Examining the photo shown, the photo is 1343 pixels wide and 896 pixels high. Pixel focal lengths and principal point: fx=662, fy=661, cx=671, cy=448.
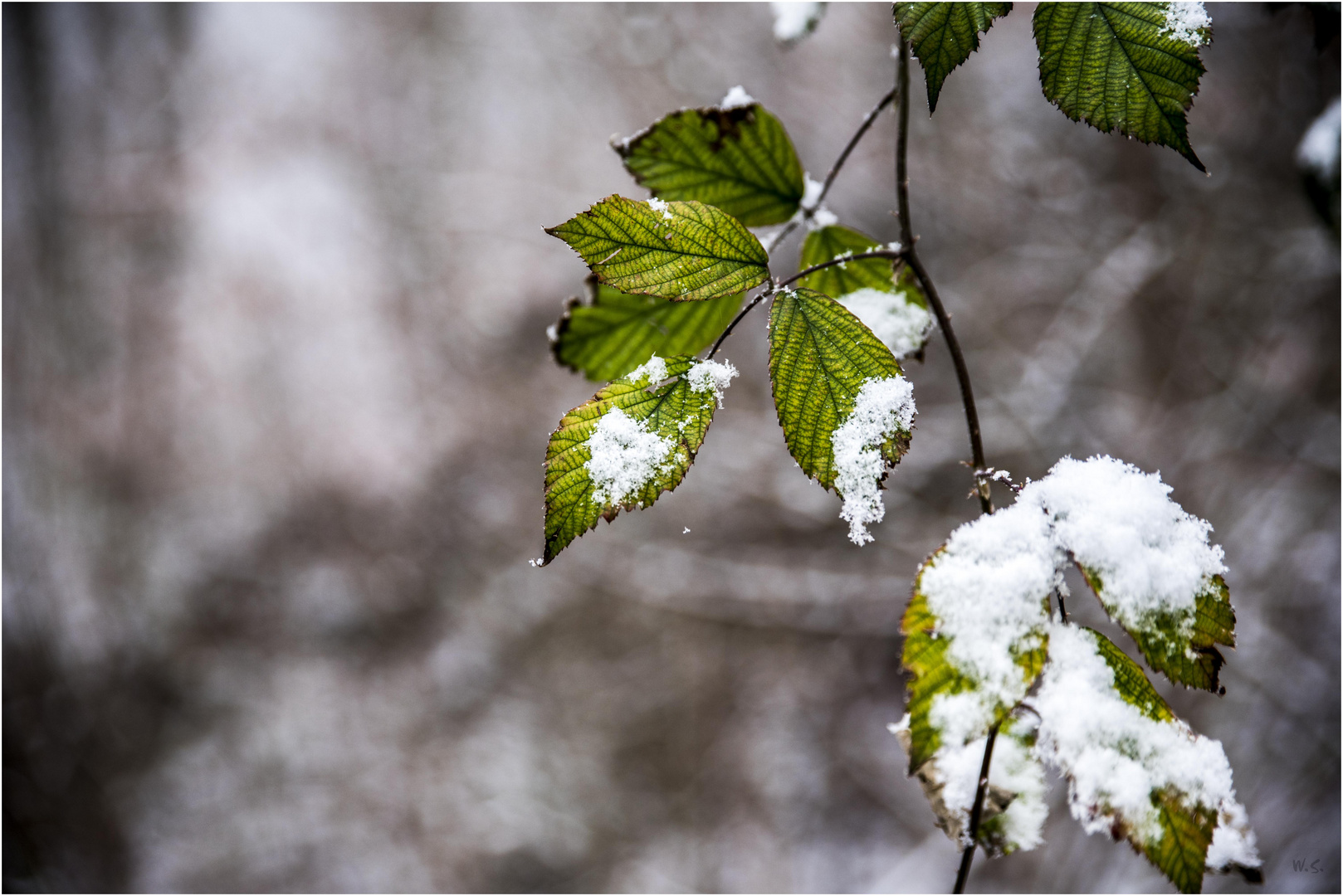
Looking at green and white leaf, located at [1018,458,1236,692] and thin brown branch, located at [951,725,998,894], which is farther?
thin brown branch, located at [951,725,998,894]

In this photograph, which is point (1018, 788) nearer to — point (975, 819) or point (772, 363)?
point (975, 819)

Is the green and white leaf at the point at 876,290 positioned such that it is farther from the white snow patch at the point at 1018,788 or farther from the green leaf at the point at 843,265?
the white snow patch at the point at 1018,788

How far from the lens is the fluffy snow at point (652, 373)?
458 mm

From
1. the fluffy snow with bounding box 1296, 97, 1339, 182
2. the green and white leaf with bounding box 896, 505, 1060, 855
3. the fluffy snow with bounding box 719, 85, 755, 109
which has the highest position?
the fluffy snow with bounding box 1296, 97, 1339, 182

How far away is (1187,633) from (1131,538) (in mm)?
62

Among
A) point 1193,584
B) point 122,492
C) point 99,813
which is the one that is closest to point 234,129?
point 122,492

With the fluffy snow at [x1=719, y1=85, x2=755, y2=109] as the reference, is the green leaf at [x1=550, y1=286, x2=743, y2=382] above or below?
below

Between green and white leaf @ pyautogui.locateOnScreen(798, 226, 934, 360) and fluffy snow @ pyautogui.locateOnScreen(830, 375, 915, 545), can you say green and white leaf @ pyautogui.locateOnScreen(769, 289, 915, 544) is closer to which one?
fluffy snow @ pyautogui.locateOnScreen(830, 375, 915, 545)

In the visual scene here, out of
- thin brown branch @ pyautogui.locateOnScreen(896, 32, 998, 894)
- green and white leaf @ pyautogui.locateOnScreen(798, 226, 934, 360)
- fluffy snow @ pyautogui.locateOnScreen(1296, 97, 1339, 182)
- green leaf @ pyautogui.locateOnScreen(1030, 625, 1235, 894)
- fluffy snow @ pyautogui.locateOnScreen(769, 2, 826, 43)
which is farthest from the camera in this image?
fluffy snow @ pyautogui.locateOnScreen(1296, 97, 1339, 182)

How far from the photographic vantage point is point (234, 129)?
2688 millimetres

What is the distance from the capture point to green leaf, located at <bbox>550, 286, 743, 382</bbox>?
0.65 meters

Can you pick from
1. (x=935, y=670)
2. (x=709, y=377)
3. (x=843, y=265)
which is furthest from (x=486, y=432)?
(x=935, y=670)

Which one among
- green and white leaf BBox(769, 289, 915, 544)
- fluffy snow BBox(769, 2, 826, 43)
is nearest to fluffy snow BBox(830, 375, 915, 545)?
green and white leaf BBox(769, 289, 915, 544)

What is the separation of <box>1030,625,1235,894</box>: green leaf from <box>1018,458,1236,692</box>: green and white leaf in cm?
3
